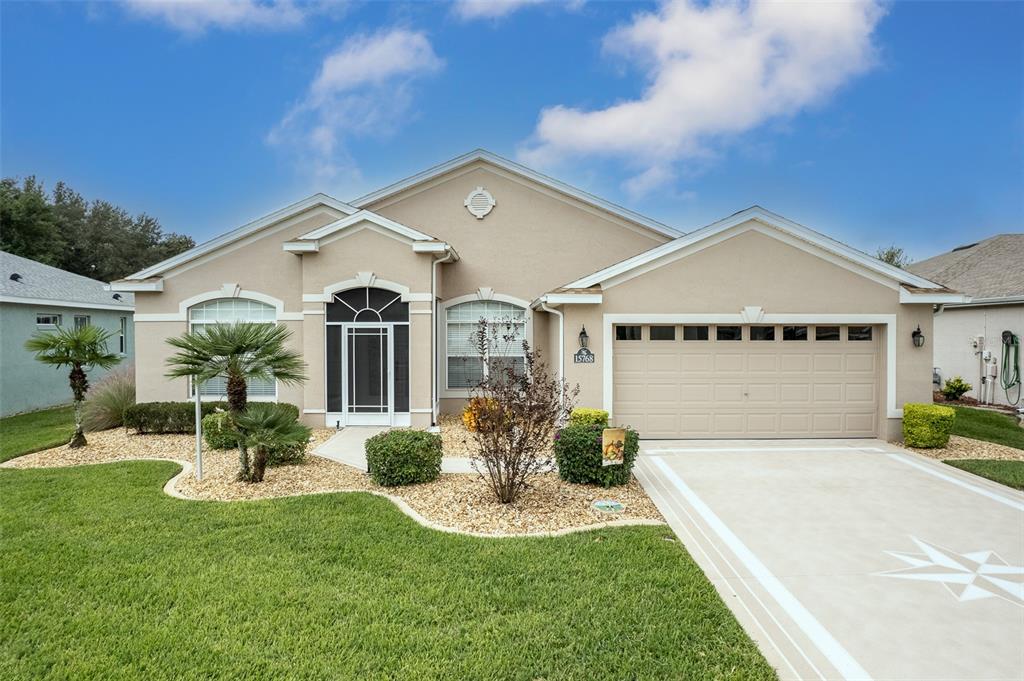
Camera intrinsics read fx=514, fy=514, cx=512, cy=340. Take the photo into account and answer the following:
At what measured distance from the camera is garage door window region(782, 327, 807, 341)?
1115cm

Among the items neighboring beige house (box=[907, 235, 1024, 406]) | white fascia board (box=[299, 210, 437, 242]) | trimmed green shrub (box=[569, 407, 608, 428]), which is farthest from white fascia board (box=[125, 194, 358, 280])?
neighboring beige house (box=[907, 235, 1024, 406])

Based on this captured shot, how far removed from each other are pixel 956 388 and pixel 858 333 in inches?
378

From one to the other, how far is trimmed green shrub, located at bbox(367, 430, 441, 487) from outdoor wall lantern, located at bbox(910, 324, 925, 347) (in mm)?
10156

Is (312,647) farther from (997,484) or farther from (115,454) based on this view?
(997,484)

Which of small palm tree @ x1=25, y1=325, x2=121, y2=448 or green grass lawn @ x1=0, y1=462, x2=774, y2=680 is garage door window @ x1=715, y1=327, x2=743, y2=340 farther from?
small palm tree @ x1=25, y1=325, x2=121, y2=448

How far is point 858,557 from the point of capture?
5.50 m

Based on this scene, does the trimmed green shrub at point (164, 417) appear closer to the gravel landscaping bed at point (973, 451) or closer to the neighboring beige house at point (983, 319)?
the gravel landscaping bed at point (973, 451)

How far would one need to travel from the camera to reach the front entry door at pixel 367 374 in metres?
12.3

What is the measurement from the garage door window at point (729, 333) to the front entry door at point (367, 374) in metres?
7.50

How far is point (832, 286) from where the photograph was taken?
1095cm

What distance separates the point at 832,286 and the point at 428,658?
10.9 meters

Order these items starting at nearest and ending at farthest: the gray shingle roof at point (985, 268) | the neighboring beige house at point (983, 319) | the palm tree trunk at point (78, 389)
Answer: the palm tree trunk at point (78, 389)
the neighboring beige house at point (983, 319)
the gray shingle roof at point (985, 268)

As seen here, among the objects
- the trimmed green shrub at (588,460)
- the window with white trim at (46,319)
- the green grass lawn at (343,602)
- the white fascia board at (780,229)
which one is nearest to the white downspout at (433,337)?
the white fascia board at (780,229)

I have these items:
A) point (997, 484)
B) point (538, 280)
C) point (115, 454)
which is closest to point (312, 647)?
point (115, 454)
